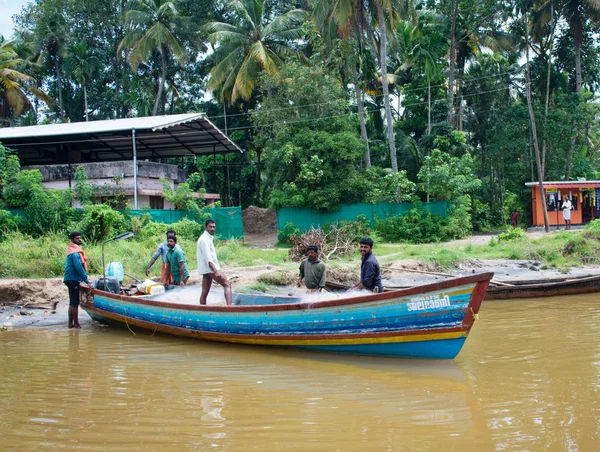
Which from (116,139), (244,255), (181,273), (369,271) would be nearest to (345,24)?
(116,139)

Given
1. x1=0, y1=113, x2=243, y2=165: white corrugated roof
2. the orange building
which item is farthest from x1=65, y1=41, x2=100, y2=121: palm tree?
the orange building

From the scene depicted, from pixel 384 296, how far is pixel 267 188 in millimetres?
27610

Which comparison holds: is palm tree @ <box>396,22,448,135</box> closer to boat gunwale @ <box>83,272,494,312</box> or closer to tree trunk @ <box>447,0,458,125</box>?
tree trunk @ <box>447,0,458,125</box>

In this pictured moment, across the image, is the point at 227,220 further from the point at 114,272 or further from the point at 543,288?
the point at 543,288

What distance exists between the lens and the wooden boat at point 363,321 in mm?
6969

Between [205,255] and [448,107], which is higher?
[448,107]

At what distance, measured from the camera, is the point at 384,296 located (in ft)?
23.7

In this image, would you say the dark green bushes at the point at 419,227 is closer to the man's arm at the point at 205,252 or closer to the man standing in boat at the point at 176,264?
the man standing in boat at the point at 176,264

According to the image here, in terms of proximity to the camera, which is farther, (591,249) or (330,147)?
(330,147)

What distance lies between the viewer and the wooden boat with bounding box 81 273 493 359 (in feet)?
22.9

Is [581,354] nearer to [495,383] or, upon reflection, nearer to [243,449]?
[495,383]

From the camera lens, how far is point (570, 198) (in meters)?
27.0

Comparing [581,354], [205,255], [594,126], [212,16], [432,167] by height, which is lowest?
[581,354]

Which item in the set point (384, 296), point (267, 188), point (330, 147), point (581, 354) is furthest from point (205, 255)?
point (267, 188)
